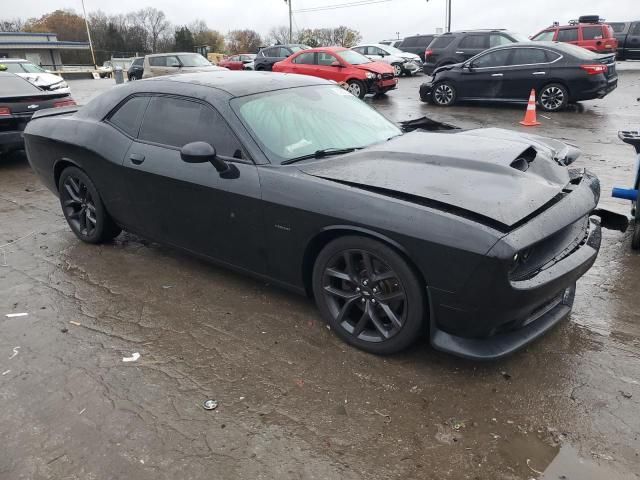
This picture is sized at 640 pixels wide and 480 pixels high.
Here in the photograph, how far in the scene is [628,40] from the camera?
71.9ft

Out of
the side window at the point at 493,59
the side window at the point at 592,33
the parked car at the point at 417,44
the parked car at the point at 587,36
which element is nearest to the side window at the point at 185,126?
the side window at the point at 493,59

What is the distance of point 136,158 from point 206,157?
3.51 ft

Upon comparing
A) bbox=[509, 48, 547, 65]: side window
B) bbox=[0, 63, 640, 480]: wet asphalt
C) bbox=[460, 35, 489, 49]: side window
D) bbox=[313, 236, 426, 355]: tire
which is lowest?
bbox=[0, 63, 640, 480]: wet asphalt

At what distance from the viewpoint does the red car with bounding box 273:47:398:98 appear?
577 inches

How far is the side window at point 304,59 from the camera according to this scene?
51.1 ft

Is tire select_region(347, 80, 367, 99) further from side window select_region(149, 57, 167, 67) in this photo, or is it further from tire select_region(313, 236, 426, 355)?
tire select_region(313, 236, 426, 355)

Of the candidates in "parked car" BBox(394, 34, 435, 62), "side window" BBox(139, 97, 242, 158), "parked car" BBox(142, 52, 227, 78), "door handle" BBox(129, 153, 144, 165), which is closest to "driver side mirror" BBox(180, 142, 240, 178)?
"side window" BBox(139, 97, 242, 158)

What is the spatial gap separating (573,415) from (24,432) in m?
2.75

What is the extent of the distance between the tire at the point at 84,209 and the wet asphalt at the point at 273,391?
0.60m

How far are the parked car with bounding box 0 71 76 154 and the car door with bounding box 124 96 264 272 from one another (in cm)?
499

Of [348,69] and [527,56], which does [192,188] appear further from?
[348,69]

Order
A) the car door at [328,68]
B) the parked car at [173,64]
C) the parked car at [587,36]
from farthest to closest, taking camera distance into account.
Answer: the parked car at [587,36] → the parked car at [173,64] → the car door at [328,68]

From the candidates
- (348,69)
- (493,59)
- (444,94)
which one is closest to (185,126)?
(493,59)

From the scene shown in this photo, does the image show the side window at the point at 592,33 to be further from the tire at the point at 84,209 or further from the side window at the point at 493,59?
the tire at the point at 84,209
